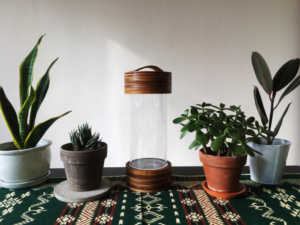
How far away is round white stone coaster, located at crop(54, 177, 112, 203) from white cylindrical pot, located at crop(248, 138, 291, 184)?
0.59 m

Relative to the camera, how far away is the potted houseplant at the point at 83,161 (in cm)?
80

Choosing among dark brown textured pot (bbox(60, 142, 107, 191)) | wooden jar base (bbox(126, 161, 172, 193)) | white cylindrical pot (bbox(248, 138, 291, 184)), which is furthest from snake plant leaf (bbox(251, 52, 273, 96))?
dark brown textured pot (bbox(60, 142, 107, 191))

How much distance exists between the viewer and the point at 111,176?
103 cm

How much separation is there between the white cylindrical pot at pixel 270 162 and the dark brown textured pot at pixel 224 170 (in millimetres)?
157

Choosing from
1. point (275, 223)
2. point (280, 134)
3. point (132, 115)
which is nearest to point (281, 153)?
point (275, 223)

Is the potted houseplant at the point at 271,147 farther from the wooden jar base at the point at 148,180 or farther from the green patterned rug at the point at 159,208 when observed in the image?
the wooden jar base at the point at 148,180

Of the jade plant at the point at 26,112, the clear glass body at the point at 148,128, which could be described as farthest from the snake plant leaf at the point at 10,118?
the clear glass body at the point at 148,128

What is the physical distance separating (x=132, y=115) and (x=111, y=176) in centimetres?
29

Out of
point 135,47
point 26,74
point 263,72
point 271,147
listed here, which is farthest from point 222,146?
point 135,47

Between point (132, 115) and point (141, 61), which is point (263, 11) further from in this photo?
point (132, 115)

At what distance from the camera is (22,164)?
883 mm

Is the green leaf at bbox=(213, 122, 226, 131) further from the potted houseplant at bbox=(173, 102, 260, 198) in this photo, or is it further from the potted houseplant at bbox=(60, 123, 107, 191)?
the potted houseplant at bbox=(60, 123, 107, 191)

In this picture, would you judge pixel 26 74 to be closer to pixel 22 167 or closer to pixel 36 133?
pixel 36 133

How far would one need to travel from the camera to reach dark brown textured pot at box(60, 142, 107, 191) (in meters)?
0.80
